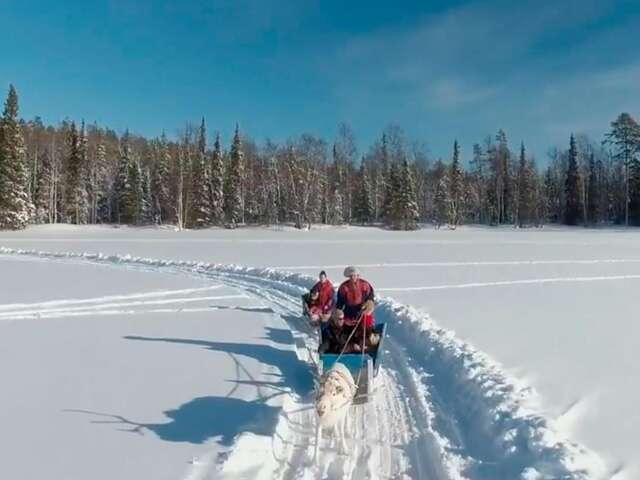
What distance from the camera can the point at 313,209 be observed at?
6309cm

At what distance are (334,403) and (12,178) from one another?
52.2m

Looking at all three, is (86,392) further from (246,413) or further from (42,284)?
(42,284)

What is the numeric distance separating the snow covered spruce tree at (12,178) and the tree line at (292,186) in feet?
0.66

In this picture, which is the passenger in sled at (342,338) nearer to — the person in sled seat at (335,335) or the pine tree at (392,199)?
the person in sled seat at (335,335)

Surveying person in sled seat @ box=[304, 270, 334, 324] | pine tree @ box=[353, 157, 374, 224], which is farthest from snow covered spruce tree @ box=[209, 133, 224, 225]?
person in sled seat @ box=[304, 270, 334, 324]

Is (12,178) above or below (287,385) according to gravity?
above

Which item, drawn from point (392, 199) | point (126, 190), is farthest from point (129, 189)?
point (392, 199)

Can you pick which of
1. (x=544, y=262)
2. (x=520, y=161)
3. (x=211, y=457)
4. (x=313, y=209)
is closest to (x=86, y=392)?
(x=211, y=457)

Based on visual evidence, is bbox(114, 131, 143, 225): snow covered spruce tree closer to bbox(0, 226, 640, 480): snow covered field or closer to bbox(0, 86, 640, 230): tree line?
bbox(0, 86, 640, 230): tree line

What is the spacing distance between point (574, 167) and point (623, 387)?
67.3 metres

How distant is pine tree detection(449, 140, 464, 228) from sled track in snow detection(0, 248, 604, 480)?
59.8 m

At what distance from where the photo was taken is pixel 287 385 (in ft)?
25.0

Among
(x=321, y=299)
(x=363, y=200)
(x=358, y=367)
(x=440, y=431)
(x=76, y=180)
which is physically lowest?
(x=440, y=431)

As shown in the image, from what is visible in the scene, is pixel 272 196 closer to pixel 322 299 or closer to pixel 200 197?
pixel 200 197
